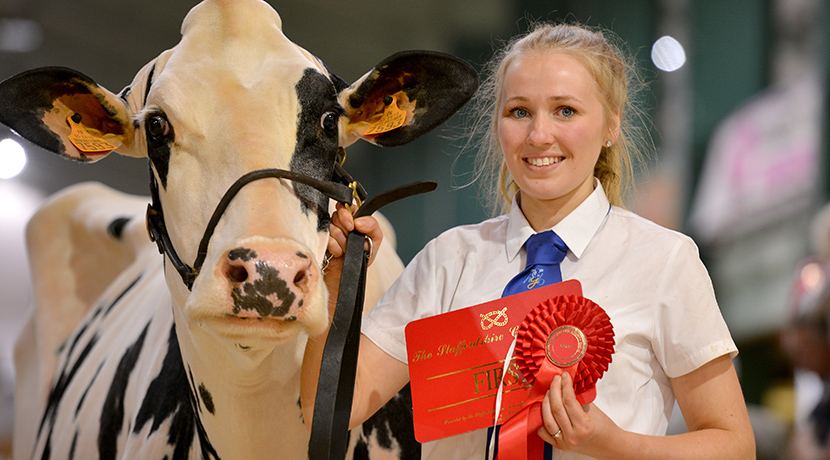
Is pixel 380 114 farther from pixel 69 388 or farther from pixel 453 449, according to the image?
pixel 69 388

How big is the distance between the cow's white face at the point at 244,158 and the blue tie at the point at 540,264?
0.33m

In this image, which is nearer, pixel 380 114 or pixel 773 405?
pixel 380 114

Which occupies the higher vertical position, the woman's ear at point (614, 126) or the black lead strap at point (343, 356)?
the woman's ear at point (614, 126)

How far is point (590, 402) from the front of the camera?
3.48 feet

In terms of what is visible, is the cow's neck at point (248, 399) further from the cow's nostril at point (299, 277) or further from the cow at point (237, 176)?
the cow's nostril at point (299, 277)

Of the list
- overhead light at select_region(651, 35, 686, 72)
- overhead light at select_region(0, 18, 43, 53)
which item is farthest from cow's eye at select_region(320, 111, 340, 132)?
overhead light at select_region(0, 18, 43, 53)

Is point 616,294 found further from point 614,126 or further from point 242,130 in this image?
point 242,130

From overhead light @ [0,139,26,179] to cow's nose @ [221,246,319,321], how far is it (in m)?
4.18

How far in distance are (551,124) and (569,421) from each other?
1.57 ft

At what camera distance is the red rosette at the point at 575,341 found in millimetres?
1037

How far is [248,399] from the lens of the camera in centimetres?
124

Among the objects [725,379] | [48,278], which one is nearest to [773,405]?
[725,379]

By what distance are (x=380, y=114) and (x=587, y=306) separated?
58 centimetres

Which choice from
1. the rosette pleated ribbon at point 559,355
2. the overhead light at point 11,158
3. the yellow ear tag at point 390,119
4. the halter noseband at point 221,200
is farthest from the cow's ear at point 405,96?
the overhead light at point 11,158
